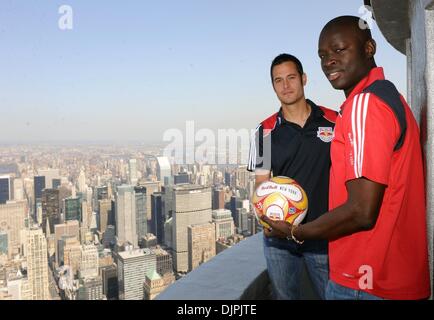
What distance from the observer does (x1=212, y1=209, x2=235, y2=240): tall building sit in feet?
34.5

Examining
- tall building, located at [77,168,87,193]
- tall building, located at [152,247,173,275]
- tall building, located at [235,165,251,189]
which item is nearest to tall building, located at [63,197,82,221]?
tall building, located at [77,168,87,193]

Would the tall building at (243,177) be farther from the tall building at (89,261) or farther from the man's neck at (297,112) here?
the tall building at (89,261)

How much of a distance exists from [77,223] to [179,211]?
6074mm

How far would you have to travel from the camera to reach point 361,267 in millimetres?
1182

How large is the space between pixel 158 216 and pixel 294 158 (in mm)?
11601

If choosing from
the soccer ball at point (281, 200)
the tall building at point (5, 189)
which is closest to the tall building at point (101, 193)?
the tall building at point (5, 189)

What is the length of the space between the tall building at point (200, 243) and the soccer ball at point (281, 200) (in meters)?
9.15

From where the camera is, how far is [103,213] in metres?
14.2

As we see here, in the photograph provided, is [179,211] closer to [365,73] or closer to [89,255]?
[89,255]

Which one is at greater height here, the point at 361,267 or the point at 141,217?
the point at 361,267

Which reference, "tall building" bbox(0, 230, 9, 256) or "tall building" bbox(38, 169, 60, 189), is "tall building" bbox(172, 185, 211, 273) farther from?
"tall building" bbox(38, 169, 60, 189)

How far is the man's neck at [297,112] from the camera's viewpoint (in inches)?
81.0

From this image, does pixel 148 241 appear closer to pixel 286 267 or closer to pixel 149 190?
Result: pixel 149 190
